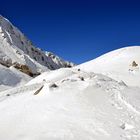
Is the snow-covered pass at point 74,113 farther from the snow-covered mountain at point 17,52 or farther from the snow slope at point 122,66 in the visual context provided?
the snow-covered mountain at point 17,52

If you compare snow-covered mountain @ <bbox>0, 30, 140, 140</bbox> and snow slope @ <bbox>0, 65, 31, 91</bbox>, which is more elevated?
snow slope @ <bbox>0, 65, 31, 91</bbox>

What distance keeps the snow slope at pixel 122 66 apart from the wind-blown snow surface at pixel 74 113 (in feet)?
47.4

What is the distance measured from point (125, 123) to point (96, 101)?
3.36m

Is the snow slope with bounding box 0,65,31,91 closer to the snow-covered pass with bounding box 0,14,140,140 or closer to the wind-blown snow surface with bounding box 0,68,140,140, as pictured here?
the snow-covered pass with bounding box 0,14,140,140

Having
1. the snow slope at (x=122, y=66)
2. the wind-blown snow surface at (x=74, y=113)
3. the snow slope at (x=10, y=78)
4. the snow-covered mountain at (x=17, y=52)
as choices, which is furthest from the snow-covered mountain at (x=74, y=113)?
the snow-covered mountain at (x=17, y=52)

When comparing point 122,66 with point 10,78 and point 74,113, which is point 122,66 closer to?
point 10,78

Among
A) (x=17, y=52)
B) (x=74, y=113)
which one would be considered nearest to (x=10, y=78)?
(x=74, y=113)

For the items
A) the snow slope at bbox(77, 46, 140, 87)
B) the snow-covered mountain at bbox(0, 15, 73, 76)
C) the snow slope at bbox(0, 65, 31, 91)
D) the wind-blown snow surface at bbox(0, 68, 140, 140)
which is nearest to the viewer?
the wind-blown snow surface at bbox(0, 68, 140, 140)

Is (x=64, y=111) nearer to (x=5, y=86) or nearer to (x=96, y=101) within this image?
(x=96, y=101)

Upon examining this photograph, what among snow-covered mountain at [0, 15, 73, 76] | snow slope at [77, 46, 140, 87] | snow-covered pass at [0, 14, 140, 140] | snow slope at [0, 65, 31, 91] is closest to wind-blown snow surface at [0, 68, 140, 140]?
snow-covered pass at [0, 14, 140, 140]

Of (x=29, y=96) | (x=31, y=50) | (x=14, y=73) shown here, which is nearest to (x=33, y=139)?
(x=29, y=96)

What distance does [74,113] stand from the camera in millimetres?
15695

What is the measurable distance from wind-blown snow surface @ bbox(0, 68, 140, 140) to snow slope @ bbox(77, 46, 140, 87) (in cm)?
1444

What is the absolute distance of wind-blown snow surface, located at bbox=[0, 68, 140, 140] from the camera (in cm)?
1332
